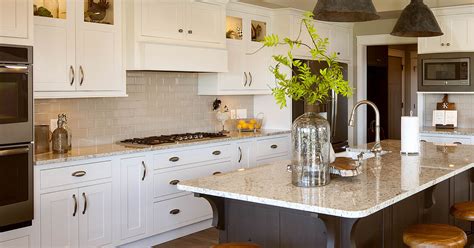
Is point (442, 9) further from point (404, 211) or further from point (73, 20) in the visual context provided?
point (73, 20)

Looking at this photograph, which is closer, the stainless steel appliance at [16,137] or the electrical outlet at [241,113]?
the stainless steel appliance at [16,137]

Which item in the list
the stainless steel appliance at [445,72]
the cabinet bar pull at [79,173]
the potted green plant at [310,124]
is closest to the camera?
the potted green plant at [310,124]

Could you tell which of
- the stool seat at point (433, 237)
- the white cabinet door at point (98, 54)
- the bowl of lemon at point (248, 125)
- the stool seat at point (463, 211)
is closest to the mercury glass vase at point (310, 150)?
the stool seat at point (433, 237)

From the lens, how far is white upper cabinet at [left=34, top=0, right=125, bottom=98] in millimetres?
4086

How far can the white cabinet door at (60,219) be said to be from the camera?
387 cm

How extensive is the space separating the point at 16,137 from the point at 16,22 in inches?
30.6

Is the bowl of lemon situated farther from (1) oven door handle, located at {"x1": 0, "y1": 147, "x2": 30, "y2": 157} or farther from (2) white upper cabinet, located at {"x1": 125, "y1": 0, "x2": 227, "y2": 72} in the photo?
(1) oven door handle, located at {"x1": 0, "y1": 147, "x2": 30, "y2": 157}

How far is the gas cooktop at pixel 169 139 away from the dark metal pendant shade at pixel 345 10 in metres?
2.19

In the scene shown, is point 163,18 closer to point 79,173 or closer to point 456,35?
point 79,173

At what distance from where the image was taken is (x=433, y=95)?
7098 millimetres

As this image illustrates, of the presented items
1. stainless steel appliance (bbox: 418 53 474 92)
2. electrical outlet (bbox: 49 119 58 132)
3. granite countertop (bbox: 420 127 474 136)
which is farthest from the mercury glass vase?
stainless steel appliance (bbox: 418 53 474 92)

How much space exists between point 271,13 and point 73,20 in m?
2.87

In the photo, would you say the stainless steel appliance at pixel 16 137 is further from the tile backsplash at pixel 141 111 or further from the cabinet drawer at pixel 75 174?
the tile backsplash at pixel 141 111

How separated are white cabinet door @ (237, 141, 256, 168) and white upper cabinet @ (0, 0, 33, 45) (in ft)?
8.50
